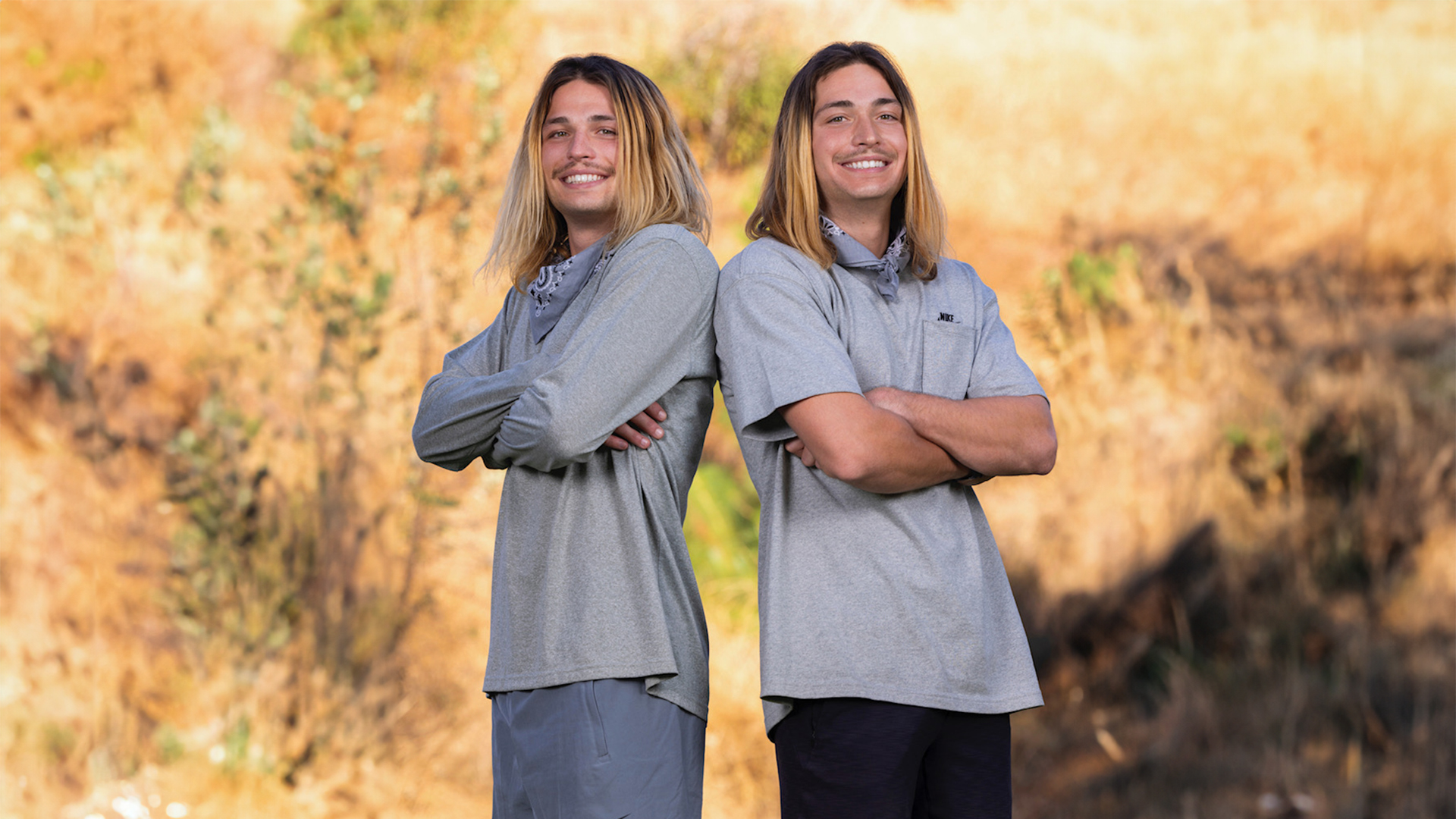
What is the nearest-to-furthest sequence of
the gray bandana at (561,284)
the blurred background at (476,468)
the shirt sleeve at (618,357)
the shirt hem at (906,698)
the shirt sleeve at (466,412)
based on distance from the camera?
the shirt hem at (906,698) < the shirt sleeve at (618,357) < the shirt sleeve at (466,412) < the gray bandana at (561,284) < the blurred background at (476,468)

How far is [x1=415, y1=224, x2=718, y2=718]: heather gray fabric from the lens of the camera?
6.63 feet

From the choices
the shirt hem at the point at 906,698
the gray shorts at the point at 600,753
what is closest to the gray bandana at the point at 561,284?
the gray shorts at the point at 600,753

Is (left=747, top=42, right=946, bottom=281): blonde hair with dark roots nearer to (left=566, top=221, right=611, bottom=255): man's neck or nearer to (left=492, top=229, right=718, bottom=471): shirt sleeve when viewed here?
(left=492, top=229, right=718, bottom=471): shirt sleeve

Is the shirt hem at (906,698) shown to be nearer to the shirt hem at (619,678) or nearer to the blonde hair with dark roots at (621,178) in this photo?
the shirt hem at (619,678)

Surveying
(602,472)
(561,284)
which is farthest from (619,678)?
(561,284)

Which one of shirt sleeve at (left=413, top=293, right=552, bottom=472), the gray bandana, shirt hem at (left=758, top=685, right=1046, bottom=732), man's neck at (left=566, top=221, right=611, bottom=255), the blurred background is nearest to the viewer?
shirt hem at (left=758, top=685, right=1046, bottom=732)

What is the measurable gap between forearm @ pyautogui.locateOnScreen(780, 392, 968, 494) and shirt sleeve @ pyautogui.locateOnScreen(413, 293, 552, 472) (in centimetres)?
50

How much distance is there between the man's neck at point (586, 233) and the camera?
7.80 feet

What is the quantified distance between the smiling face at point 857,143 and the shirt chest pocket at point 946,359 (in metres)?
Answer: 0.26

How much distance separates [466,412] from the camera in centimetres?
220

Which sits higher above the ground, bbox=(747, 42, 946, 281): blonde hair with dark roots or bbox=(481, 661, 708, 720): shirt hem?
bbox=(747, 42, 946, 281): blonde hair with dark roots

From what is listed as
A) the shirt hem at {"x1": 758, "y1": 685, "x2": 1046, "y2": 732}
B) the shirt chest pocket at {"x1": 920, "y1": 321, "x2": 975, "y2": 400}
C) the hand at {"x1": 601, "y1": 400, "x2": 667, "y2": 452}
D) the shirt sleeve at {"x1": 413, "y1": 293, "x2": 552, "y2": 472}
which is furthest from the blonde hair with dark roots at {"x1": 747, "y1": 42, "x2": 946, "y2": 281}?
the shirt hem at {"x1": 758, "y1": 685, "x2": 1046, "y2": 732}

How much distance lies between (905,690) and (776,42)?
26.0 feet

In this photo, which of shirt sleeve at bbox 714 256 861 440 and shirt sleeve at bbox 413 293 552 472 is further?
shirt sleeve at bbox 413 293 552 472
